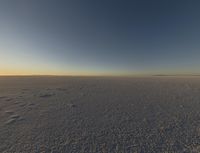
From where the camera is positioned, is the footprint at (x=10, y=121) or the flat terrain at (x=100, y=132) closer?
the flat terrain at (x=100, y=132)

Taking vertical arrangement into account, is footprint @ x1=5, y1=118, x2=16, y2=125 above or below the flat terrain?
above

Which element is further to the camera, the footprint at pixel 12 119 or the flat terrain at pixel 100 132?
the footprint at pixel 12 119

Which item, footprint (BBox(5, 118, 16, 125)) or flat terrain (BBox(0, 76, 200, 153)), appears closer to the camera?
flat terrain (BBox(0, 76, 200, 153))

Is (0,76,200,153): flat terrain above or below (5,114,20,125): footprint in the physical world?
below

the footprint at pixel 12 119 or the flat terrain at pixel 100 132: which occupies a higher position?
the footprint at pixel 12 119

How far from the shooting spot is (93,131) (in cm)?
648

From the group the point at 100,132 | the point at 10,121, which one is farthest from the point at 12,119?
the point at 100,132

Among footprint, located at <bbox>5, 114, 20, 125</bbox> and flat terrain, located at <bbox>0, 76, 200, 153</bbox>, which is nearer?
flat terrain, located at <bbox>0, 76, 200, 153</bbox>

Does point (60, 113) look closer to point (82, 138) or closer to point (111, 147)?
point (82, 138)

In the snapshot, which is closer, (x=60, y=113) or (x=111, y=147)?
(x=111, y=147)

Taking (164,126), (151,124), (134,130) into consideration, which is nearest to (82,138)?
(134,130)

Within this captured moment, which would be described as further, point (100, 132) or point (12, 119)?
point (12, 119)

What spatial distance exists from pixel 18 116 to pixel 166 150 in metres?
10.2

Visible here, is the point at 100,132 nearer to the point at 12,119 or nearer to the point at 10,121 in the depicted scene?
the point at 10,121
